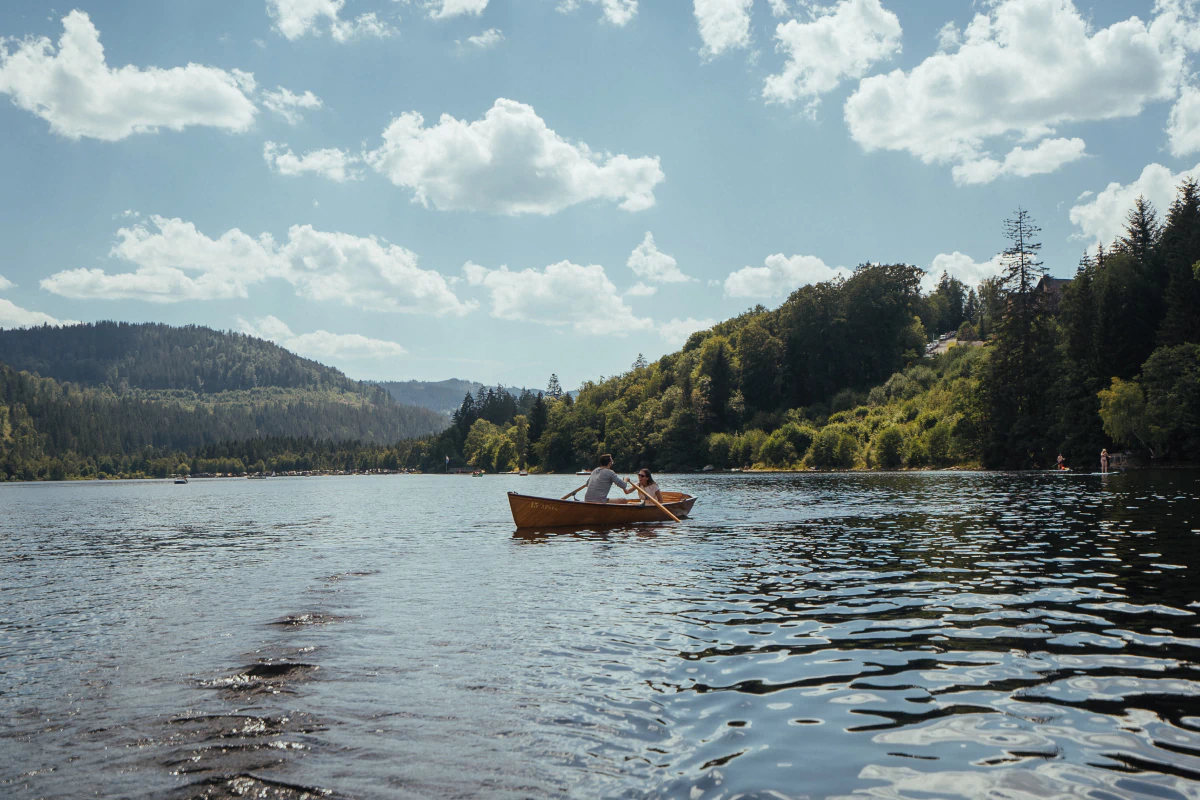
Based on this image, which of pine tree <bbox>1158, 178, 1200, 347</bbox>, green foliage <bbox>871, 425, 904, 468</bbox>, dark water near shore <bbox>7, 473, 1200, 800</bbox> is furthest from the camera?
green foliage <bbox>871, 425, 904, 468</bbox>

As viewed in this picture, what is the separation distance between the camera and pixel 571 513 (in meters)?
30.0

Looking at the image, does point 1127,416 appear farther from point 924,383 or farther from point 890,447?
point 924,383

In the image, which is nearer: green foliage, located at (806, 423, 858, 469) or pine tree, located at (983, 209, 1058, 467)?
pine tree, located at (983, 209, 1058, 467)

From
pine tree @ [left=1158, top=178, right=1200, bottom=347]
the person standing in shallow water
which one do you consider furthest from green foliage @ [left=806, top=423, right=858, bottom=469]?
the person standing in shallow water

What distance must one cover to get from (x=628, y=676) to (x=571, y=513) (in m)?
21.0

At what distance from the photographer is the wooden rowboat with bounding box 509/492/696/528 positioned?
2973cm

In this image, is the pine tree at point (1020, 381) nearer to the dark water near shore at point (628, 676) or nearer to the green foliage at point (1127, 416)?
the green foliage at point (1127, 416)

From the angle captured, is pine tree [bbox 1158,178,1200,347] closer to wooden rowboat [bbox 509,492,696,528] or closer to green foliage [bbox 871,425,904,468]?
green foliage [bbox 871,425,904,468]

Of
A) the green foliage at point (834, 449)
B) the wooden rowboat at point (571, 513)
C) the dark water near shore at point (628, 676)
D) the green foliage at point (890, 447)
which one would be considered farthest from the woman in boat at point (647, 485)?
the green foliage at point (834, 449)

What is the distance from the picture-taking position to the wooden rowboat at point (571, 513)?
97.6ft

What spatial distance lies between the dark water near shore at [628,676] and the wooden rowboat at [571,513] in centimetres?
930

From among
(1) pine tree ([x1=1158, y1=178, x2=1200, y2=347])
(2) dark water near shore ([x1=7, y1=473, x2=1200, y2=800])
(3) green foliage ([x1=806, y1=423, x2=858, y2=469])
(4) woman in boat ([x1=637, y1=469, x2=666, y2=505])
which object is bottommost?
(2) dark water near shore ([x1=7, y1=473, x2=1200, y2=800])

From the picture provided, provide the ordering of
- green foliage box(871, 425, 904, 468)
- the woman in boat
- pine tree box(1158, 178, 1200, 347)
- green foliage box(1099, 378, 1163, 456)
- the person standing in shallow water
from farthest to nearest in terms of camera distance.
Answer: green foliage box(871, 425, 904, 468) < pine tree box(1158, 178, 1200, 347) < green foliage box(1099, 378, 1163, 456) < the woman in boat < the person standing in shallow water

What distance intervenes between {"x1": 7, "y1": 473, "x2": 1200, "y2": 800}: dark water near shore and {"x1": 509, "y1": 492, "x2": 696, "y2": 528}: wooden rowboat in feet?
30.5
